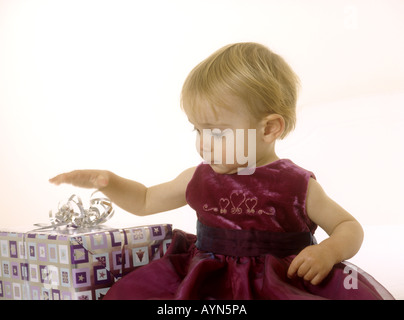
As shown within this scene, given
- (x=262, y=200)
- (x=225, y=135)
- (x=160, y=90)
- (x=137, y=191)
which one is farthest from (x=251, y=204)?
(x=160, y=90)

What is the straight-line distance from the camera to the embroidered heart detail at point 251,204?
87 cm

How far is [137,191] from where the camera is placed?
100 cm

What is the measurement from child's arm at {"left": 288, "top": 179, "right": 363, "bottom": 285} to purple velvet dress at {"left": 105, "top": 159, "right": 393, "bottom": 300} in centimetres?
2

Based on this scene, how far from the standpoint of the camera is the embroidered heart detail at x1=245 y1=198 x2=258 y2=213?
2.86ft

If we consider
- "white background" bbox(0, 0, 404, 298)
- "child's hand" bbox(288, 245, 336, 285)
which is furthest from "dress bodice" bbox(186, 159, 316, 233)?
"white background" bbox(0, 0, 404, 298)

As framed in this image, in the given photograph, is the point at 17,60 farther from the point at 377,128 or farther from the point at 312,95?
the point at 377,128

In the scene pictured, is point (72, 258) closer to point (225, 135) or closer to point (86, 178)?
point (86, 178)

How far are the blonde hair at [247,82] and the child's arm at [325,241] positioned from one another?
0.15 metres

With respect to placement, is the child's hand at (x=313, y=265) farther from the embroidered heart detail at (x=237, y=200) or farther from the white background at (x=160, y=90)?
the white background at (x=160, y=90)

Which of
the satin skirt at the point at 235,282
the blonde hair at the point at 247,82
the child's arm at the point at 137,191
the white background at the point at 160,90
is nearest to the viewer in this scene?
the satin skirt at the point at 235,282

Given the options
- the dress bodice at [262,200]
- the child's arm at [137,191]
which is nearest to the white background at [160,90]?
the child's arm at [137,191]

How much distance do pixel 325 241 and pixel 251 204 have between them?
138 mm

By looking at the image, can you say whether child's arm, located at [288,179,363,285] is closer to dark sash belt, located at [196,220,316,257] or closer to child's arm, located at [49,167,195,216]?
dark sash belt, located at [196,220,316,257]
